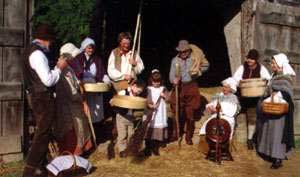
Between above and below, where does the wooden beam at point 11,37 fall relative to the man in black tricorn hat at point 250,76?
above

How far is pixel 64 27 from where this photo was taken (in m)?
7.91

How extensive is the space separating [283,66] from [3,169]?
4.48m

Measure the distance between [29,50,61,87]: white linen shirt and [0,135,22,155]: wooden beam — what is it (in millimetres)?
1492

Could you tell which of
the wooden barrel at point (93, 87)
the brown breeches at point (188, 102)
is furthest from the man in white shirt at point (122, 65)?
the brown breeches at point (188, 102)

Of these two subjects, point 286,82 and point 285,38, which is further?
point 285,38

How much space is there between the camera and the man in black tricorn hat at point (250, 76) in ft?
27.8

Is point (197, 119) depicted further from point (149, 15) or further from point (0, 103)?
point (149, 15)

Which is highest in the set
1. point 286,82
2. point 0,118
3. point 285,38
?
point 285,38

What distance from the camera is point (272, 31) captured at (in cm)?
975

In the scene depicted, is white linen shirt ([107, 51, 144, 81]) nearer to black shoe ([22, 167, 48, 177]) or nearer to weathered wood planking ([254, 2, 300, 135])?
black shoe ([22, 167, 48, 177])

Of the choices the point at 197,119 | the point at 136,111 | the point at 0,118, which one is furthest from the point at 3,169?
the point at 197,119

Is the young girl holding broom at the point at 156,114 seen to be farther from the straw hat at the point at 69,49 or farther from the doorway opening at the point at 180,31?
the doorway opening at the point at 180,31

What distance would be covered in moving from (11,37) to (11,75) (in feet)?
1.82

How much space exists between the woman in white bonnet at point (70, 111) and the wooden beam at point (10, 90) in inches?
23.0
